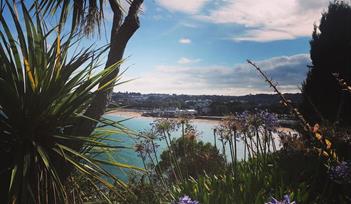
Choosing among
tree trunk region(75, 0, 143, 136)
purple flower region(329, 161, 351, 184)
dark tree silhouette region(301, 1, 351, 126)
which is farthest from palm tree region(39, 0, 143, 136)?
A: dark tree silhouette region(301, 1, 351, 126)

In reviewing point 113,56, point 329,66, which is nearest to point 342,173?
point 113,56

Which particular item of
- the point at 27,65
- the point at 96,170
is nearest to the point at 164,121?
the point at 96,170

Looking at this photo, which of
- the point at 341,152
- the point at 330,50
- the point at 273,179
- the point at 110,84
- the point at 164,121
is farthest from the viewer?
the point at 330,50

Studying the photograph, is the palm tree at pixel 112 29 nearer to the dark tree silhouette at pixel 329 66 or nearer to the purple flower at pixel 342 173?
the purple flower at pixel 342 173

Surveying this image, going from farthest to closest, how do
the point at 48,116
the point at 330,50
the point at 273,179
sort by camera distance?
1. the point at 330,50
2. the point at 273,179
3. the point at 48,116

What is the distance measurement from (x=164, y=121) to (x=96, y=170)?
2367mm

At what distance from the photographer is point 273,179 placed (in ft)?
18.3

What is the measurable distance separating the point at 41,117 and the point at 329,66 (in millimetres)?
13621

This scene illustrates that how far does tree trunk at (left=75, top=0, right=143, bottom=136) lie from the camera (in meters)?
4.66

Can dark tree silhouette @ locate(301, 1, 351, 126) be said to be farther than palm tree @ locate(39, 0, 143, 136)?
Yes

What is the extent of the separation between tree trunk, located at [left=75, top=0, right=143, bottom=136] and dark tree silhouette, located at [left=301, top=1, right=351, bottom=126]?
10.8 m

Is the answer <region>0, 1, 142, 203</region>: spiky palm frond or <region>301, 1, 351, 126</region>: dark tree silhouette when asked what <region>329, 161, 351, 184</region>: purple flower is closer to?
<region>0, 1, 142, 203</region>: spiky palm frond

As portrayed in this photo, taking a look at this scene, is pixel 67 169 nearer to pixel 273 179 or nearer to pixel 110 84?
pixel 110 84

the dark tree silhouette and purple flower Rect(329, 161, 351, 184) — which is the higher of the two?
the dark tree silhouette
